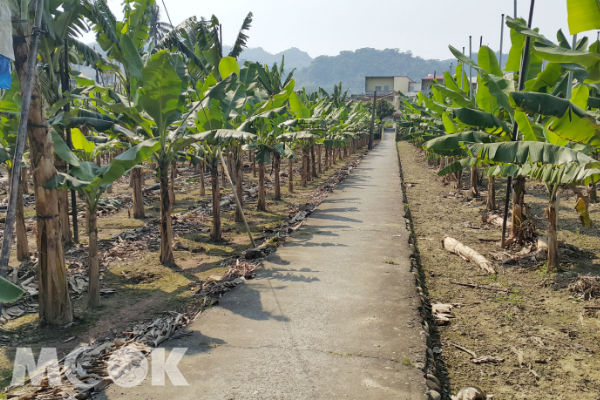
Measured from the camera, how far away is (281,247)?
29.9 feet

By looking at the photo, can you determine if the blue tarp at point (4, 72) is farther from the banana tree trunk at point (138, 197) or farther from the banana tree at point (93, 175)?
the banana tree trunk at point (138, 197)

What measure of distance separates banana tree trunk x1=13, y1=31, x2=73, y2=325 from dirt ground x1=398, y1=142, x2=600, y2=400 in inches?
188

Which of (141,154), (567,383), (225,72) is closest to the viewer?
(567,383)

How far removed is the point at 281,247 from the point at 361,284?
270cm

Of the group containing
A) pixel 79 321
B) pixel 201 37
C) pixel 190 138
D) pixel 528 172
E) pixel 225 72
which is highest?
pixel 201 37

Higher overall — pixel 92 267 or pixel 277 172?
pixel 277 172

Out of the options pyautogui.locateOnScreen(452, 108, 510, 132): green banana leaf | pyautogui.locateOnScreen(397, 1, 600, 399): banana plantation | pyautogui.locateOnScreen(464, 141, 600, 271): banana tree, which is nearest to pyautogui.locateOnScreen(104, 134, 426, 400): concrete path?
pyautogui.locateOnScreen(397, 1, 600, 399): banana plantation

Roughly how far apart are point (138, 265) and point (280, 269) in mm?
2944

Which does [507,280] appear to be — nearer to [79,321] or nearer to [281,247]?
[281,247]

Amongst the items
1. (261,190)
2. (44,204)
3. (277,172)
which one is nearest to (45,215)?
(44,204)

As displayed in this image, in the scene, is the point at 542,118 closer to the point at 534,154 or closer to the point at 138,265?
the point at 534,154

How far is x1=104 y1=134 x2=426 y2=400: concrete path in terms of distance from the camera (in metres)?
4.01

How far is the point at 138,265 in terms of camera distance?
860 cm

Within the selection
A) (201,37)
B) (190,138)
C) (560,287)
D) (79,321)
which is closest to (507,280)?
(560,287)
